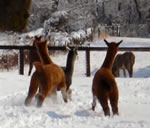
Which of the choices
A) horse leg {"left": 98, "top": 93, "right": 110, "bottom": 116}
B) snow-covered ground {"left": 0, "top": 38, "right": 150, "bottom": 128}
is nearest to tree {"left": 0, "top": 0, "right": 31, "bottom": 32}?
snow-covered ground {"left": 0, "top": 38, "right": 150, "bottom": 128}

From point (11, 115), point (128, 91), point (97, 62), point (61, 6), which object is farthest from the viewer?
point (61, 6)

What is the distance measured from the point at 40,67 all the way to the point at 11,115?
3.52 ft

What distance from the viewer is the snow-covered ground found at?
5.40 m

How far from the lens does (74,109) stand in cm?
656

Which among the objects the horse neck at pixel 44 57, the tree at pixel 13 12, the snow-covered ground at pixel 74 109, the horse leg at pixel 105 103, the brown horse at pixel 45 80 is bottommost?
the snow-covered ground at pixel 74 109

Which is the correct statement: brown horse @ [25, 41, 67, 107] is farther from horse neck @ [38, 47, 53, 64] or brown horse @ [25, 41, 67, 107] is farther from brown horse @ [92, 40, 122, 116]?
brown horse @ [92, 40, 122, 116]

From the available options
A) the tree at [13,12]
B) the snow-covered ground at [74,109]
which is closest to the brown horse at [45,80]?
the snow-covered ground at [74,109]

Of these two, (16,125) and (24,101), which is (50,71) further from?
(16,125)

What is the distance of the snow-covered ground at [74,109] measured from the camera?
213 inches

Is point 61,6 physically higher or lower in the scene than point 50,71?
higher

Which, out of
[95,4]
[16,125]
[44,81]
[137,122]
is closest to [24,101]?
[44,81]

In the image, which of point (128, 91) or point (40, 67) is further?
point (128, 91)

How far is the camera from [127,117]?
5961mm

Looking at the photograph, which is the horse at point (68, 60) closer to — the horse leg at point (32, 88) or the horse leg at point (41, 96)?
the horse leg at point (32, 88)
